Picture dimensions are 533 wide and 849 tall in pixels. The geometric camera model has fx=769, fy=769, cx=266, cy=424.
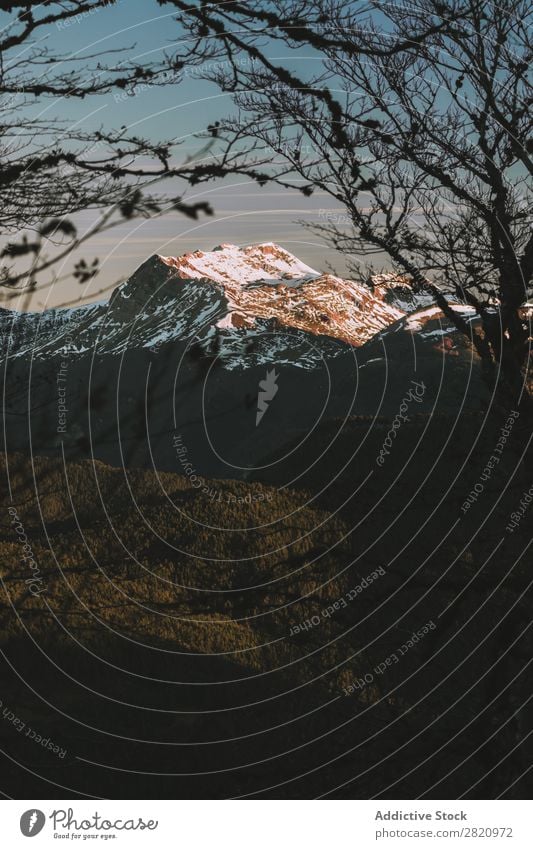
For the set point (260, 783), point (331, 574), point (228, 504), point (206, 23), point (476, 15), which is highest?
point (476, 15)

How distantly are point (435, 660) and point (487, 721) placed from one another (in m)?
1.05

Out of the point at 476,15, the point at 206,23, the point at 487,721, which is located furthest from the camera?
the point at 476,15

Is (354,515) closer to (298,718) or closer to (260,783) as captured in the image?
(298,718)

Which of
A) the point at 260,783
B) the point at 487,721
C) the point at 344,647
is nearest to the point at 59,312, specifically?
the point at 344,647

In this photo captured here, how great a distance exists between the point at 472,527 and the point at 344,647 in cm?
347

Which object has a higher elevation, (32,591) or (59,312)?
(59,312)

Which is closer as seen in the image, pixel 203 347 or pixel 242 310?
pixel 203 347

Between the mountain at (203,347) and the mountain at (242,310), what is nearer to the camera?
the mountain at (203,347)

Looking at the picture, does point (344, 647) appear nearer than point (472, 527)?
Yes

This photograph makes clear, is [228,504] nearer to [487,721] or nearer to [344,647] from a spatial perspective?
[344,647]

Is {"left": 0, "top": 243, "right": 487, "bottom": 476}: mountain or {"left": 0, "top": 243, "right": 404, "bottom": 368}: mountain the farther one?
{"left": 0, "top": 243, "right": 404, "bottom": 368}: mountain

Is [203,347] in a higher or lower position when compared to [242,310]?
lower

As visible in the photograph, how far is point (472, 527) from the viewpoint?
1308cm

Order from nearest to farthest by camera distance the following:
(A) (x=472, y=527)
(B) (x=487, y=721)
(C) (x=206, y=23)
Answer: (C) (x=206, y=23)
(B) (x=487, y=721)
(A) (x=472, y=527)
